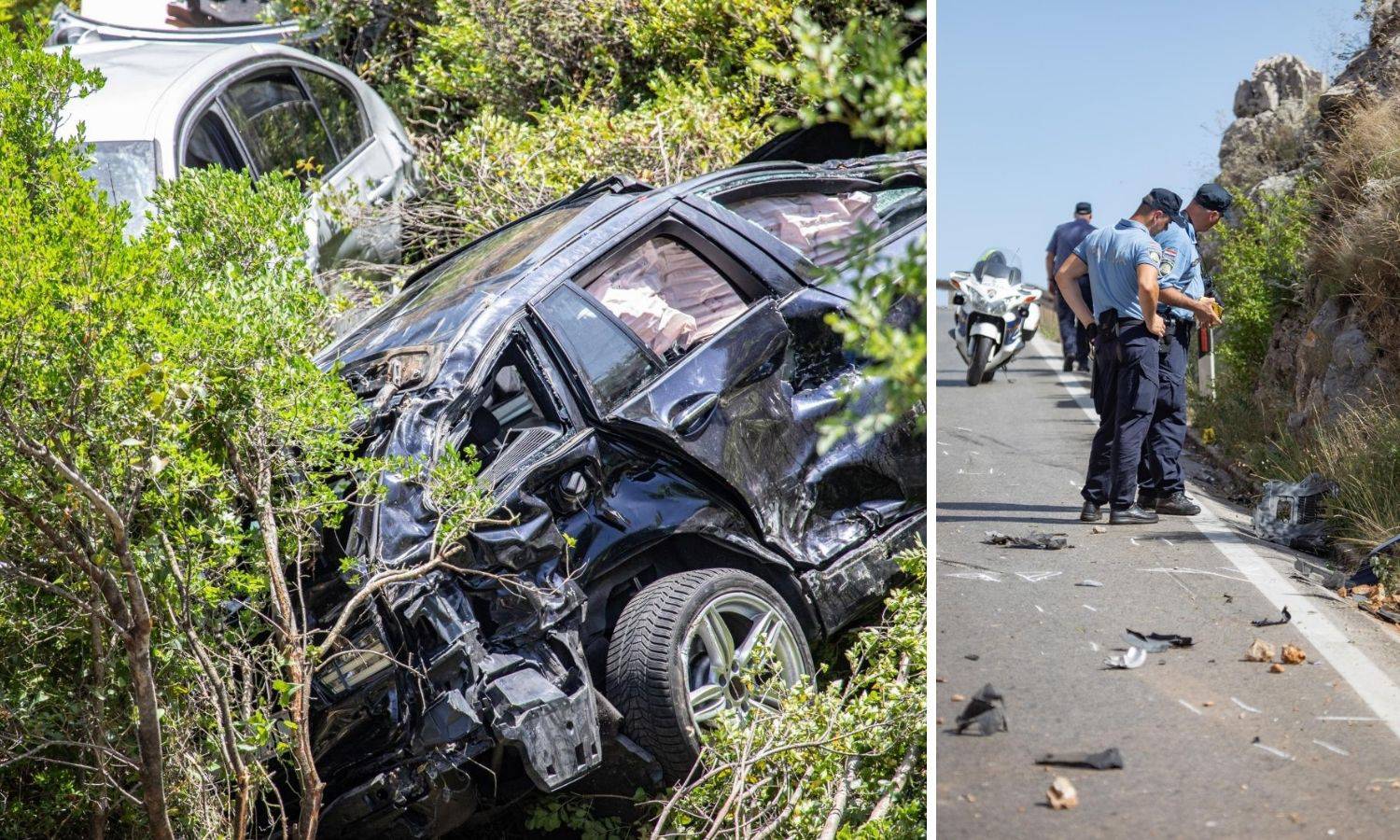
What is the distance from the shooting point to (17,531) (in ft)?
10.3

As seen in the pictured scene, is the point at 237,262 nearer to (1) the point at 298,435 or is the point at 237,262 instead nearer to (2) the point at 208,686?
(1) the point at 298,435

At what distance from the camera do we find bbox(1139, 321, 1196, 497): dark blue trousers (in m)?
3.15

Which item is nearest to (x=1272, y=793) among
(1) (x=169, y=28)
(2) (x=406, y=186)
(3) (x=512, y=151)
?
(3) (x=512, y=151)

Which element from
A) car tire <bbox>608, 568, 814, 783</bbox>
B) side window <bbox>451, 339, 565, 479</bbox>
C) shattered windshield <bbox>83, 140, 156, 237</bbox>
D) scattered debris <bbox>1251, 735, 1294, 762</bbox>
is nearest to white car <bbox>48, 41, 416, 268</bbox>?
shattered windshield <bbox>83, 140, 156, 237</bbox>

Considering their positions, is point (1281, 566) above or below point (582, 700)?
above

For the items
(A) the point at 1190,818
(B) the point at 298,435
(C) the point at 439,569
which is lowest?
(A) the point at 1190,818

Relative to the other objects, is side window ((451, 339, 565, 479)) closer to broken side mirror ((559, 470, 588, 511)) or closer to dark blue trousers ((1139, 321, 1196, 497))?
broken side mirror ((559, 470, 588, 511))

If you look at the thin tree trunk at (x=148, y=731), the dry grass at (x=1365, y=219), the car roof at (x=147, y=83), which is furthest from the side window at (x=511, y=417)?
the car roof at (x=147, y=83)

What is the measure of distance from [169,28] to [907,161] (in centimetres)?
588

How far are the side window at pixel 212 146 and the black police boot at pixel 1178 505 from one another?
496cm

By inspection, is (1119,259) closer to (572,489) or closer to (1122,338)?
(1122,338)

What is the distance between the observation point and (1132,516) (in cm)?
308

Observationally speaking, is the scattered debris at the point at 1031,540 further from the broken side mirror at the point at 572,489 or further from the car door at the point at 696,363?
the broken side mirror at the point at 572,489

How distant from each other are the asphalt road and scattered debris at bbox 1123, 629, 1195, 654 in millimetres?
22
